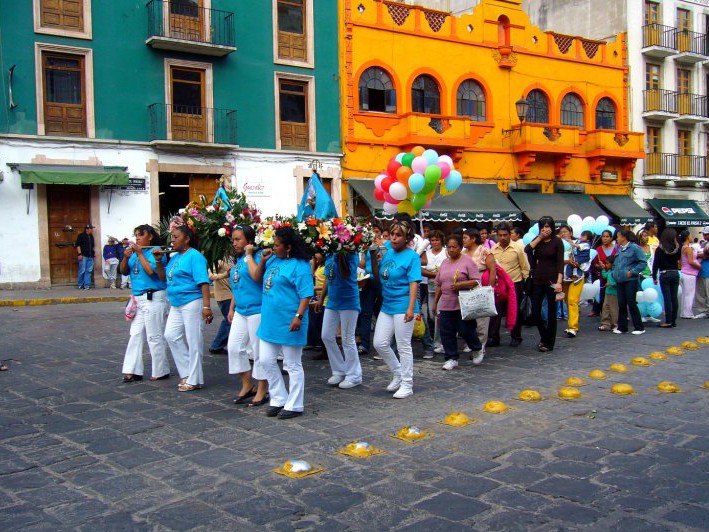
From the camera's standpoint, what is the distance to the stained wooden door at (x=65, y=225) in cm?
2002

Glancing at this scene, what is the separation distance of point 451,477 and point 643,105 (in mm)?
29134

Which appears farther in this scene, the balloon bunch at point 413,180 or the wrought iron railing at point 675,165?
the wrought iron railing at point 675,165

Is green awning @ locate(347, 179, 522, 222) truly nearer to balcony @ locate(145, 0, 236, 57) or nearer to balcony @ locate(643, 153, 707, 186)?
balcony @ locate(145, 0, 236, 57)

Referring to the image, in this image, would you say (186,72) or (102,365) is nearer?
(102,365)

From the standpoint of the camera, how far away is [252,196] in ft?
73.4

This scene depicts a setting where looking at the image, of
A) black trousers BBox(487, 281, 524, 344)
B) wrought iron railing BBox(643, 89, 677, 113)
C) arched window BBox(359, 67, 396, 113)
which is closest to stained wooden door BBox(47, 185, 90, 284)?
arched window BBox(359, 67, 396, 113)

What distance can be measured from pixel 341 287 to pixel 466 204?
706 inches

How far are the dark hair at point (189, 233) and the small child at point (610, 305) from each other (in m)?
7.19

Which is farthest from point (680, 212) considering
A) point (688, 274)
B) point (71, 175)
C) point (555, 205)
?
point (71, 175)

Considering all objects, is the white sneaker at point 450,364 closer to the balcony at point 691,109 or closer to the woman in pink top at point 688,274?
the woman in pink top at point 688,274

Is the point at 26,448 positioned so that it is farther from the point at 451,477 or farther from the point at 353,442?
the point at 451,477

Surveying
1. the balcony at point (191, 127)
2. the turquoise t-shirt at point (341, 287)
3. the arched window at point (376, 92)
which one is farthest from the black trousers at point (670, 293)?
the arched window at point (376, 92)

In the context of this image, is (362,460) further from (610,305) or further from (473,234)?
(610,305)

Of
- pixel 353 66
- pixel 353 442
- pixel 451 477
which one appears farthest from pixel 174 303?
pixel 353 66
